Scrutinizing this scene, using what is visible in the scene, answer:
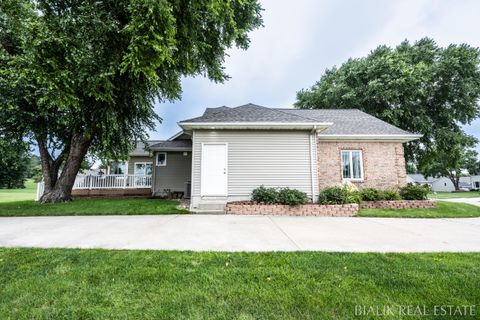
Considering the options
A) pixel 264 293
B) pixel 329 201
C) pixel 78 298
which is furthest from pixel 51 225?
pixel 329 201

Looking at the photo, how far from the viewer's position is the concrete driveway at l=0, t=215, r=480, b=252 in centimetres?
363

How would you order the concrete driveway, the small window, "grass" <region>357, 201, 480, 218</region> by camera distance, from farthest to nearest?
the small window
"grass" <region>357, 201, 480, 218</region>
the concrete driveway

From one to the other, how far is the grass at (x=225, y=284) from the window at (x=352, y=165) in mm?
6826

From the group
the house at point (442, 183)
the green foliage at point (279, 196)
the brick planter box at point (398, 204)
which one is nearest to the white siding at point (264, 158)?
the green foliage at point (279, 196)

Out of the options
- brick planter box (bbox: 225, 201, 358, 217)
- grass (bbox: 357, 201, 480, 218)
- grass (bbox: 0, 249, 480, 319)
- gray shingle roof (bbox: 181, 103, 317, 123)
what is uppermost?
gray shingle roof (bbox: 181, 103, 317, 123)

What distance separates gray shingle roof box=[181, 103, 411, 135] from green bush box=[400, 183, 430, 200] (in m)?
2.63

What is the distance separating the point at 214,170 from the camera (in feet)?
27.0

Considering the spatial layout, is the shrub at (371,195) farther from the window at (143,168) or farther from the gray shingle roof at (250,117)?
the window at (143,168)

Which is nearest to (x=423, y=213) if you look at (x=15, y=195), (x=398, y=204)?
(x=398, y=204)

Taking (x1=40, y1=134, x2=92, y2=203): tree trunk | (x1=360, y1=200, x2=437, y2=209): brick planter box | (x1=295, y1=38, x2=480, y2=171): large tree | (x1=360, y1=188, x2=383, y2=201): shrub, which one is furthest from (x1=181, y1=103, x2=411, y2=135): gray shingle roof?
(x1=40, y1=134, x2=92, y2=203): tree trunk

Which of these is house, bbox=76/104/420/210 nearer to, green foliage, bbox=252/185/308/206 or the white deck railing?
green foliage, bbox=252/185/308/206

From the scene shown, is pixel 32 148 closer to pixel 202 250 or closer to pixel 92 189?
pixel 92 189

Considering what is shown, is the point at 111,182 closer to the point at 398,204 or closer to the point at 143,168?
the point at 143,168

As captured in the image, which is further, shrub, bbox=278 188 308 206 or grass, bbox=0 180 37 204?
grass, bbox=0 180 37 204
